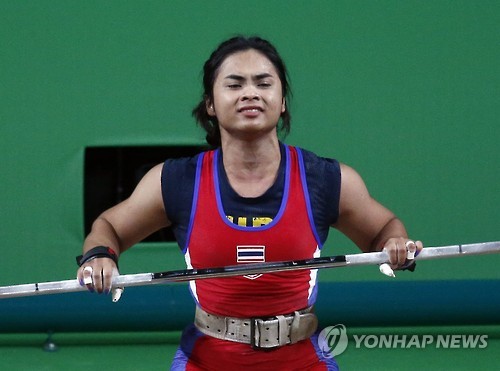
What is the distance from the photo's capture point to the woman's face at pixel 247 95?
2299mm

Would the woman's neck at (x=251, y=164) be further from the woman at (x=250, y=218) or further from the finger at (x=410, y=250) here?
the finger at (x=410, y=250)

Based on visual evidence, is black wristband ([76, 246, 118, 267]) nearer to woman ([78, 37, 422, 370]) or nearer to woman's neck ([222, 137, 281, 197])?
woman ([78, 37, 422, 370])

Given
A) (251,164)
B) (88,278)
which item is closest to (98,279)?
(88,278)

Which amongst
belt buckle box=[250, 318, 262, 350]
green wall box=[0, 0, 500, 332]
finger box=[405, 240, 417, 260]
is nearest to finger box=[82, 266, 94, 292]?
belt buckle box=[250, 318, 262, 350]

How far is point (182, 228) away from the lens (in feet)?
7.77

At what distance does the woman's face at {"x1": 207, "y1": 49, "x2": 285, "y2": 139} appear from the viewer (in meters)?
2.30

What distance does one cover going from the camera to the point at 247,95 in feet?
7.54

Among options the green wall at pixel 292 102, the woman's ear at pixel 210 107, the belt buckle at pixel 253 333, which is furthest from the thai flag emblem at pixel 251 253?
the green wall at pixel 292 102

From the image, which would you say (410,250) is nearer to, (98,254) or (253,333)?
(253,333)

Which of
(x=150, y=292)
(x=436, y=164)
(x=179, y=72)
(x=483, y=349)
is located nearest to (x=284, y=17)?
(x=179, y=72)

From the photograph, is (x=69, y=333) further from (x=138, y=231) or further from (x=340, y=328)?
(x=138, y=231)

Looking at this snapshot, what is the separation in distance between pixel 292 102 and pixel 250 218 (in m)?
1.44

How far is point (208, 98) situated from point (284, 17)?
4.29ft

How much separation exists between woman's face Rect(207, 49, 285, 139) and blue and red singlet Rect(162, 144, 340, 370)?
113mm
